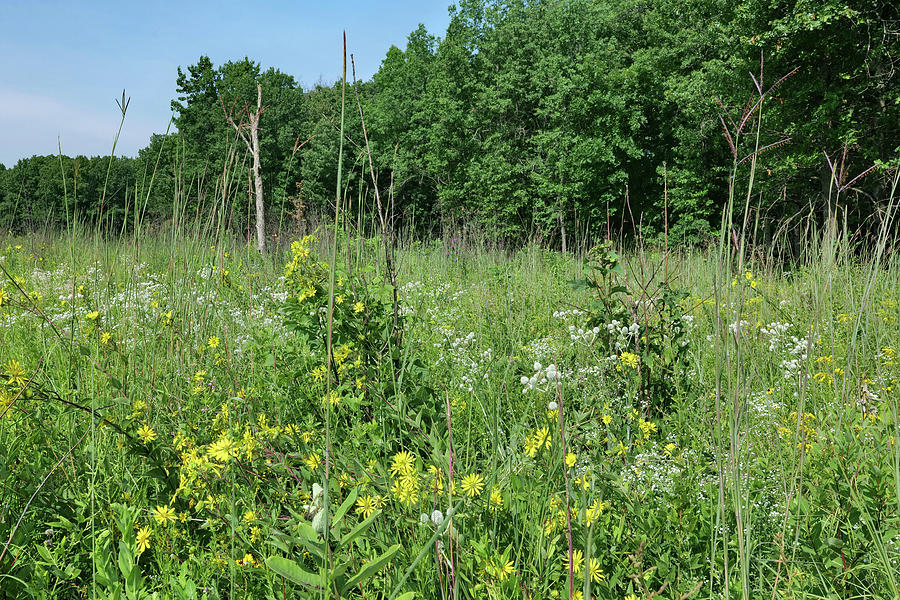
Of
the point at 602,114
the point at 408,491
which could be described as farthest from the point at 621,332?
the point at 602,114

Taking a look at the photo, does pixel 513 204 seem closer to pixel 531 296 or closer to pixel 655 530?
pixel 531 296

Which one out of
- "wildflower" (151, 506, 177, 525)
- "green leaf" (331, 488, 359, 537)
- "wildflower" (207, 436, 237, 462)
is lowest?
"wildflower" (151, 506, 177, 525)

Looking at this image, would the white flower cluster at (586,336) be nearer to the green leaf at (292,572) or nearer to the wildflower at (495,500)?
the wildflower at (495,500)

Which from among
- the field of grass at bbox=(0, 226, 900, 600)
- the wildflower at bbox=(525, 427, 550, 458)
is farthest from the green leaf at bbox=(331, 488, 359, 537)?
the wildflower at bbox=(525, 427, 550, 458)

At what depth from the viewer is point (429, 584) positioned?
107cm

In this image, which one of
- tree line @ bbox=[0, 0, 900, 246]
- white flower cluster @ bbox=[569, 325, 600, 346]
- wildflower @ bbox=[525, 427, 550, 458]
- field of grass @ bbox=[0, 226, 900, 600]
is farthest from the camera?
tree line @ bbox=[0, 0, 900, 246]

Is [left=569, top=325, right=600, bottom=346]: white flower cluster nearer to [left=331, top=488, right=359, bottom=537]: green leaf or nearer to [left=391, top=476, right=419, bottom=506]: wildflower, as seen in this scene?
[left=391, top=476, right=419, bottom=506]: wildflower

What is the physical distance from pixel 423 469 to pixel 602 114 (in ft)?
66.8

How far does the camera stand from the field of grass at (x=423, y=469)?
1027mm

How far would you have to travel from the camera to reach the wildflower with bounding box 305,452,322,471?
3.88 feet

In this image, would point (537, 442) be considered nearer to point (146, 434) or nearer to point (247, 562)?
point (247, 562)

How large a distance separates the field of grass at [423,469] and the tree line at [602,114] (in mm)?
7534

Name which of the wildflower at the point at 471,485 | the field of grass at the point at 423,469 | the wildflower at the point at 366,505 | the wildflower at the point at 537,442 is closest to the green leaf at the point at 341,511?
the field of grass at the point at 423,469

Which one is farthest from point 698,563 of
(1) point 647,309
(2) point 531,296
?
(2) point 531,296
